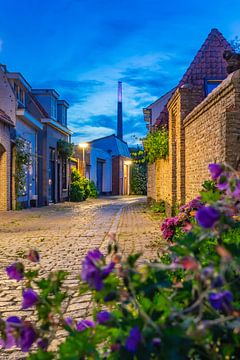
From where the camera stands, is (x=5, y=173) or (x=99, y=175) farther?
(x=99, y=175)

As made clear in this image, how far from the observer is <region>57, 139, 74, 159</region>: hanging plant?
28.4 metres

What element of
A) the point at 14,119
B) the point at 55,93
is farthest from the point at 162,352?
the point at 55,93

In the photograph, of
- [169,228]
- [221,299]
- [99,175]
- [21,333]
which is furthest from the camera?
[99,175]

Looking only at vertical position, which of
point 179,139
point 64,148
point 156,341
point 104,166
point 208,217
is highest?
point 64,148

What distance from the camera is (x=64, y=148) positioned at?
2855cm

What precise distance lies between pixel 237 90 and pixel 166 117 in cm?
1111

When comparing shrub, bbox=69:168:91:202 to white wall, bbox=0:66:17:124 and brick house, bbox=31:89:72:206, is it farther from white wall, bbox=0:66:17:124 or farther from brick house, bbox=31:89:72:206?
white wall, bbox=0:66:17:124

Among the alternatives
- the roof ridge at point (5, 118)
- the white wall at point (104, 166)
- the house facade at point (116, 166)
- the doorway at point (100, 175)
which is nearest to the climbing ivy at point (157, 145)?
the roof ridge at point (5, 118)

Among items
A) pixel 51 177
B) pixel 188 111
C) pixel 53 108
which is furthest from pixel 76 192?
pixel 188 111

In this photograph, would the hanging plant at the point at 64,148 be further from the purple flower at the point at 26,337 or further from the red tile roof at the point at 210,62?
the purple flower at the point at 26,337

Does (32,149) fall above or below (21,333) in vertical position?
above

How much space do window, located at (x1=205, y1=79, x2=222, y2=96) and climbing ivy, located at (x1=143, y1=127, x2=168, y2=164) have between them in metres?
2.91

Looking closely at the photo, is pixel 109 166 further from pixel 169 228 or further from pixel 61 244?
pixel 169 228

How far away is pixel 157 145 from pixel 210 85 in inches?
151
